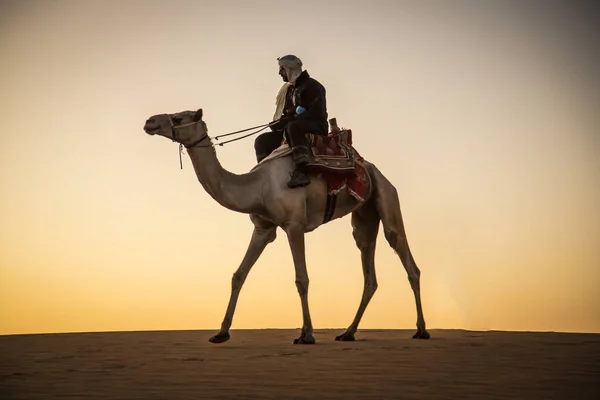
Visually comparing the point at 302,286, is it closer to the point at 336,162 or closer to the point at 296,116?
the point at 336,162

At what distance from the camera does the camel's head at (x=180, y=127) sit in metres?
11.8

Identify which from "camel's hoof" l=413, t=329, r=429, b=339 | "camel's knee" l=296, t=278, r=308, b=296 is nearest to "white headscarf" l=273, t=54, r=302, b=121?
"camel's knee" l=296, t=278, r=308, b=296

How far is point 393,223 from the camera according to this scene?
Answer: 13.5 metres

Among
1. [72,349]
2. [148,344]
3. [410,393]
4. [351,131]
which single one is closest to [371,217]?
[351,131]

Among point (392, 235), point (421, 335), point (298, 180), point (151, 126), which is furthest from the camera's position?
point (392, 235)

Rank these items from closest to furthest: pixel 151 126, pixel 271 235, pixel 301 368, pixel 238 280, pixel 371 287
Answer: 1. pixel 301 368
2. pixel 151 126
3. pixel 238 280
4. pixel 271 235
5. pixel 371 287

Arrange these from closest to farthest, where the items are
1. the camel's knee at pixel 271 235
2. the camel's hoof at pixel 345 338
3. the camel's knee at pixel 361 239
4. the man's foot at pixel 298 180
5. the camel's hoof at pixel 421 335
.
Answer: the man's foot at pixel 298 180 < the camel's knee at pixel 271 235 < the camel's hoof at pixel 345 338 < the camel's hoof at pixel 421 335 < the camel's knee at pixel 361 239

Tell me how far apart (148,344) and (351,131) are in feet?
11.2

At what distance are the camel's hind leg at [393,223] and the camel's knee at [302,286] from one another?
166 cm

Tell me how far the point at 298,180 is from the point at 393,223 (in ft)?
5.70

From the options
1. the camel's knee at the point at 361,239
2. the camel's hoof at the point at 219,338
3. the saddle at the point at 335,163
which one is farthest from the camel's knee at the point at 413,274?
the camel's hoof at the point at 219,338

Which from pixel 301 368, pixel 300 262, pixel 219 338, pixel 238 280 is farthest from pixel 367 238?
pixel 301 368

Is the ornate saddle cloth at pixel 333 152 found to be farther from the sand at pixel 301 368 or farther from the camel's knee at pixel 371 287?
the sand at pixel 301 368

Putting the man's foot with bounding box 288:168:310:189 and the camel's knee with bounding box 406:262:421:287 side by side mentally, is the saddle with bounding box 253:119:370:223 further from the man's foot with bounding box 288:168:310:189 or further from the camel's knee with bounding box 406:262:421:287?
the camel's knee with bounding box 406:262:421:287
